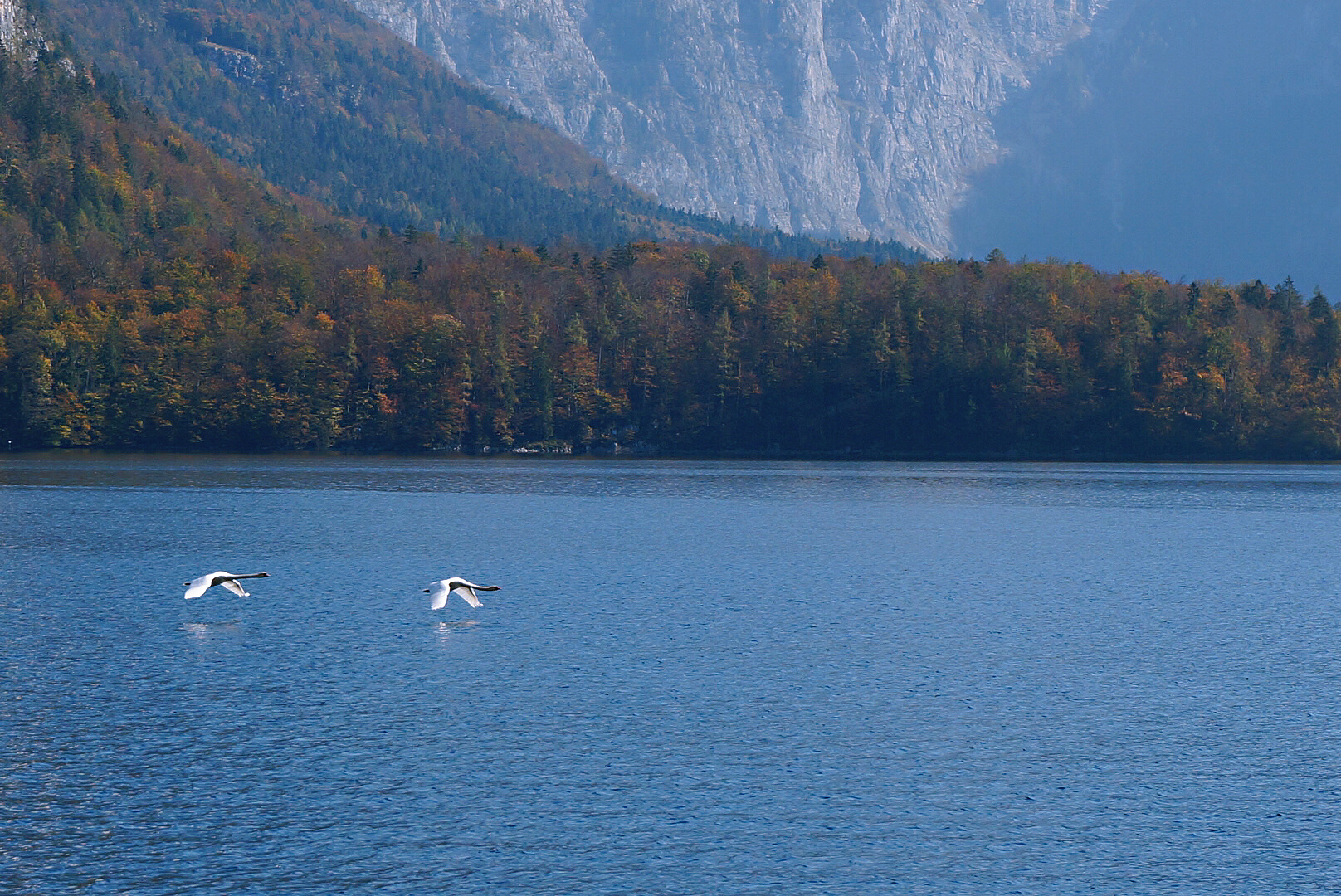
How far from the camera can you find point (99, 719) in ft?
90.9

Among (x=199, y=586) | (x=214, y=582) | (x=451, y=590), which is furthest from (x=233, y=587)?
(x=451, y=590)

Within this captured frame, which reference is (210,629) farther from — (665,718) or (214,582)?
(665,718)

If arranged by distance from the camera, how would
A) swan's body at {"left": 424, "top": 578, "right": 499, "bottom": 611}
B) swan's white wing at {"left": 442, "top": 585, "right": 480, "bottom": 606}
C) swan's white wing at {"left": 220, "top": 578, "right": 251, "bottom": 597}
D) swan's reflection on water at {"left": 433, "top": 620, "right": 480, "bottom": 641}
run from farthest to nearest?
swan's white wing at {"left": 442, "top": 585, "right": 480, "bottom": 606}, swan's white wing at {"left": 220, "top": 578, "right": 251, "bottom": 597}, swan's body at {"left": 424, "top": 578, "right": 499, "bottom": 611}, swan's reflection on water at {"left": 433, "top": 620, "right": 480, "bottom": 641}

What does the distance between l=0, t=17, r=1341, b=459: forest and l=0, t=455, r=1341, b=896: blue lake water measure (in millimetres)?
95669

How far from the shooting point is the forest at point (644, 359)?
516ft

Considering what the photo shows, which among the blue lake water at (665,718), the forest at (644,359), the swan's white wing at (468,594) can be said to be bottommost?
the blue lake water at (665,718)

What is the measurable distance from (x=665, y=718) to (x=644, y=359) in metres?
155

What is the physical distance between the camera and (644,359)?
600 ft

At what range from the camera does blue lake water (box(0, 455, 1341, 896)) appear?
20.4m

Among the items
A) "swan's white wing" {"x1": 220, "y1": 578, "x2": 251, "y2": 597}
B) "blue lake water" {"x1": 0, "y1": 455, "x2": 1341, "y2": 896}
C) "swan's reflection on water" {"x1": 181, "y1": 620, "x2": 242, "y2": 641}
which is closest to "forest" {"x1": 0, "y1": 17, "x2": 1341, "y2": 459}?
"blue lake water" {"x1": 0, "y1": 455, "x2": 1341, "y2": 896}

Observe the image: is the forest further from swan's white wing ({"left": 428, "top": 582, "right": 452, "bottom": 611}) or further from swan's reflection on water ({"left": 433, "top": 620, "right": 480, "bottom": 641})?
swan's reflection on water ({"left": 433, "top": 620, "right": 480, "bottom": 641})

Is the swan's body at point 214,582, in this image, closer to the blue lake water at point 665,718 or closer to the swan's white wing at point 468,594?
the blue lake water at point 665,718

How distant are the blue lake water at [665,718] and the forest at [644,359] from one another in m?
95.7

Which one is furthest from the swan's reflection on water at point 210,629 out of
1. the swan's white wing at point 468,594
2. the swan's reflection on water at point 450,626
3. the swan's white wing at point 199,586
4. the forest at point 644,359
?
the forest at point 644,359
